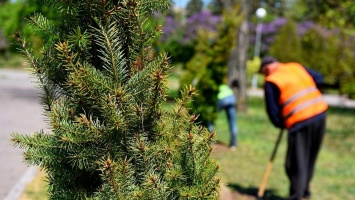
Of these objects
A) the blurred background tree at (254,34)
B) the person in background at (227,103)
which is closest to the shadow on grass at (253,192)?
the blurred background tree at (254,34)

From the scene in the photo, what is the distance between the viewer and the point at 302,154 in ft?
22.9

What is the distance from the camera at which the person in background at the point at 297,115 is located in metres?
6.90

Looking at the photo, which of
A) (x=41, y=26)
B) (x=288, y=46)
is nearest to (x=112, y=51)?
(x=41, y=26)

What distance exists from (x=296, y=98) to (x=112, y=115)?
4763mm

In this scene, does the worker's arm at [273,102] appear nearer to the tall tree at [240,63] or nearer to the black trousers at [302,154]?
the black trousers at [302,154]

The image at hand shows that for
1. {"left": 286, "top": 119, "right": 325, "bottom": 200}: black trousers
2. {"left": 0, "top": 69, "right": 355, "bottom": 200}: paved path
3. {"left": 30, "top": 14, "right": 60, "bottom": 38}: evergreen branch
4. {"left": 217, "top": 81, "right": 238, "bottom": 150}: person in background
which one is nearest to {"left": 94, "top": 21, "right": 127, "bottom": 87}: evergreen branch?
{"left": 30, "top": 14, "right": 60, "bottom": 38}: evergreen branch

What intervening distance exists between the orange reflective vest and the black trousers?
0.16 meters

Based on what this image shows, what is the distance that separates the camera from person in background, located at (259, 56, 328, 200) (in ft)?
22.6

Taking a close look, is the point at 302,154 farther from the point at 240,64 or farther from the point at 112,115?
the point at 240,64

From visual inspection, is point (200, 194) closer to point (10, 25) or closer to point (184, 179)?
point (184, 179)

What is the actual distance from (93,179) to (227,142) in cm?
1105

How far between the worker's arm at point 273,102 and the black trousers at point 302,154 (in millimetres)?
296

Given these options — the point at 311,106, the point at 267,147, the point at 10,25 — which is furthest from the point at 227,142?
the point at 10,25

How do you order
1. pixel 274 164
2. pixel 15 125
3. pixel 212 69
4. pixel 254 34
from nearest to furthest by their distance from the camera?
pixel 274 164 < pixel 212 69 < pixel 15 125 < pixel 254 34
